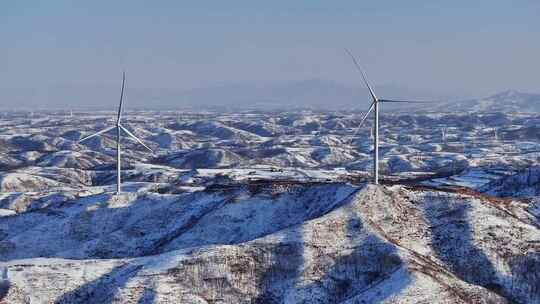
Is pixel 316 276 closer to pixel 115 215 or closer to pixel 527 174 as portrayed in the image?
pixel 115 215

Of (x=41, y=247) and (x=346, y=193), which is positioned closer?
(x=346, y=193)

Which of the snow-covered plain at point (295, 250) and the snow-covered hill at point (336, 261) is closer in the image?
the snow-covered hill at point (336, 261)

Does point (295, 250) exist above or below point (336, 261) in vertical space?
above

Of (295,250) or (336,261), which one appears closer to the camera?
(336,261)

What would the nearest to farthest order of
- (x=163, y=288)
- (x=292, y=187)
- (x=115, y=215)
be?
(x=163, y=288) < (x=292, y=187) < (x=115, y=215)

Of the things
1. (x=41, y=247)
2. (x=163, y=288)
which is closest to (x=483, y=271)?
(x=163, y=288)

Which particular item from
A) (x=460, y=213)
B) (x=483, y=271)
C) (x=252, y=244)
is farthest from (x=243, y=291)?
(x=460, y=213)

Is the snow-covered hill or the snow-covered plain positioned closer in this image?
the snow-covered hill

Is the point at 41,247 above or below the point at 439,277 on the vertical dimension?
below

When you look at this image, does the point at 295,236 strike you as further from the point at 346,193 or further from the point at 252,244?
the point at 346,193

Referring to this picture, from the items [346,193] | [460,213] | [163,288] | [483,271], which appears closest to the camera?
[163,288]
